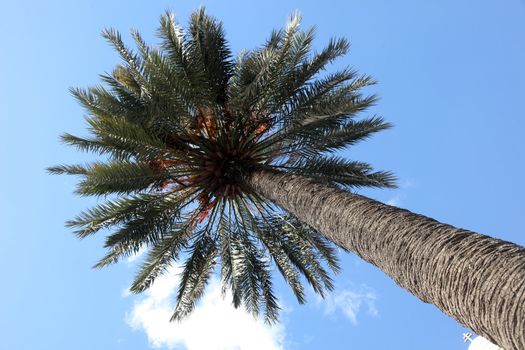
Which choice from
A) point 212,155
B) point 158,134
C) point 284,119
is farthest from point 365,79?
point 158,134

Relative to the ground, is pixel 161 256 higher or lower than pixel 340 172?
lower

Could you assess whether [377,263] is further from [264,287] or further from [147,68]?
[264,287]

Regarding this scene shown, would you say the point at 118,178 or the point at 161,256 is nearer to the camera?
the point at 118,178

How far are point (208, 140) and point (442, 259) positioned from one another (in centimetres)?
701

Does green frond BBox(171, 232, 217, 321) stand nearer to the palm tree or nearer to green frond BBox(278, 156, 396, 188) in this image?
the palm tree

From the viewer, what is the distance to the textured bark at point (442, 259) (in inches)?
137

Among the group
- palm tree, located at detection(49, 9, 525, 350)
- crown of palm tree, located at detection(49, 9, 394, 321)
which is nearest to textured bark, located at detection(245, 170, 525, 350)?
palm tree, located at detection(49, 9, 525, 350)

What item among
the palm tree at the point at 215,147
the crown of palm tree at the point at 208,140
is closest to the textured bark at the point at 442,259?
the palm tree at the point at 215,147

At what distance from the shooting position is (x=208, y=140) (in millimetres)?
10602

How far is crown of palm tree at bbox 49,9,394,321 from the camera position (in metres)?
9.78

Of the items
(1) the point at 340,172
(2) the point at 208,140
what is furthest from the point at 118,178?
(1) the point at 340,172

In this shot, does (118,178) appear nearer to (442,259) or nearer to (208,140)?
(208,140)

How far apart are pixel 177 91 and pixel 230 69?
1.27 metres

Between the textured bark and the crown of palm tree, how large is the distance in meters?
→ 3.82
